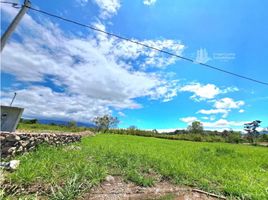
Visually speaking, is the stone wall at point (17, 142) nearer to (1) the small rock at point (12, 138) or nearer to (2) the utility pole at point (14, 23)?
(1) the small rock at point (12, 138)

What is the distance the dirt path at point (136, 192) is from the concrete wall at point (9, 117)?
18.2 feet

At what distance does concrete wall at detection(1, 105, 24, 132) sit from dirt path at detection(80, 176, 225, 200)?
5536 millimetres

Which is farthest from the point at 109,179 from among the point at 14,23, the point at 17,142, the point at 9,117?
the point at 9,117

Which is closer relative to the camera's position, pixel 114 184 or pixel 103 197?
pixel 103 197

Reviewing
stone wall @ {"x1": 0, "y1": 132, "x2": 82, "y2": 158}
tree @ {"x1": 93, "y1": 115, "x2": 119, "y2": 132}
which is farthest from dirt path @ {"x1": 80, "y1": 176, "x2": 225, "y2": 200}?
tree @ {"x1": 93, "y1": 115, "x2": 119, "y2": 132}

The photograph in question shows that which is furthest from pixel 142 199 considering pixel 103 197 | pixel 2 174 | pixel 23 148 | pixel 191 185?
pixel 23 148

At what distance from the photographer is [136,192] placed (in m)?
4.90

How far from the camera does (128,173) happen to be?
5.98 meters

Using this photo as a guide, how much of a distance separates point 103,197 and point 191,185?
253 cm

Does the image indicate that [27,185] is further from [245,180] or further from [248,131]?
[248,131]

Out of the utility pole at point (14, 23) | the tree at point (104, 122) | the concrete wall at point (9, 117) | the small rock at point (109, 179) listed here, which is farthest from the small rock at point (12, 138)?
the tree at point (104, 122)

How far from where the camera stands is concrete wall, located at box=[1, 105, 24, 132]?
8.70 m

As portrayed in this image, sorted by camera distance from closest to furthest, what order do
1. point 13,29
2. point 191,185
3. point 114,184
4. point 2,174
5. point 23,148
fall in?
point 13,29
point 2,174
point 114,184
point 191,185
point 23,148

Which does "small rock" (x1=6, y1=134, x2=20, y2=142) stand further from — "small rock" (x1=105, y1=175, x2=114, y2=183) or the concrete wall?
"small rock" (x1=105, y1=175, x2=114, y2=183)
